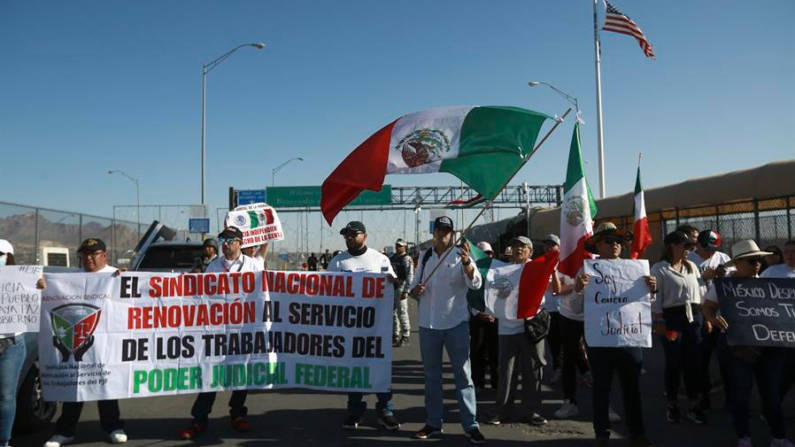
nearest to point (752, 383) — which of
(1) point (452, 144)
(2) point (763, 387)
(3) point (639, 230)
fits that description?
(2) point (763, 387)

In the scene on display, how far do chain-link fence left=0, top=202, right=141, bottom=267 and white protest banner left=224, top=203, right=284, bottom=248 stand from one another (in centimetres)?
647

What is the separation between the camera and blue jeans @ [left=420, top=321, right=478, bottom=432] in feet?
19.4

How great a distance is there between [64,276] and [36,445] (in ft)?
4.91

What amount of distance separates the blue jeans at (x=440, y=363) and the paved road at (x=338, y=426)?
13.0 inches

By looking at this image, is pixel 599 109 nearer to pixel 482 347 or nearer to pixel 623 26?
pixel 623 26

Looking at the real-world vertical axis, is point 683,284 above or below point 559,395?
above

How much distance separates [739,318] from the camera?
18.2 feet

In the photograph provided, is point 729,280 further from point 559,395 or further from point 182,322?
point 182,322

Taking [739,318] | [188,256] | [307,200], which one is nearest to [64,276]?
[188,256]

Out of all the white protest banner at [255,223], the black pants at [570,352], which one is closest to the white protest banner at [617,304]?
the black pants at [570,352]

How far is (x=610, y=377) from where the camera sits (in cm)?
550

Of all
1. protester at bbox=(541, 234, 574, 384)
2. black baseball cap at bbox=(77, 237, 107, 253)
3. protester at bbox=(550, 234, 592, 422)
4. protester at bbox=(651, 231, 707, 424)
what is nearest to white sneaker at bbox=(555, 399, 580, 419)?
protester at bbox=(550, 234, 592, 422)

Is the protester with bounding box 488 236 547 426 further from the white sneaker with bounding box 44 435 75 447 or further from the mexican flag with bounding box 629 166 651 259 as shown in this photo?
the white sneaker with bounding box 44 435 75 447

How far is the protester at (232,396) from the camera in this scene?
6121 mm
